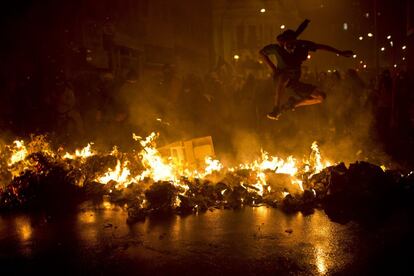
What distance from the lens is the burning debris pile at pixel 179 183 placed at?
8352 mm

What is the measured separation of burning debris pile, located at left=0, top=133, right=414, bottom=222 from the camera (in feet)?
27.4

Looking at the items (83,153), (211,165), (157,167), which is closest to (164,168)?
A: (157,167)

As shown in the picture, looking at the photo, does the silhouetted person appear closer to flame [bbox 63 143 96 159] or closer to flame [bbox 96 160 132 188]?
flame [bbox 96 160 132 188]

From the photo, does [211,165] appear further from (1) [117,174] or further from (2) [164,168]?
(1) [117,174]

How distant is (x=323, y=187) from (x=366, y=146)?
3.95 meters

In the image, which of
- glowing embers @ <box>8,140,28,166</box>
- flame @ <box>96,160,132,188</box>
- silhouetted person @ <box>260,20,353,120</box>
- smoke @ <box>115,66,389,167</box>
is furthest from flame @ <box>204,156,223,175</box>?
glowing embers @ <box>8,140,28,166</box>

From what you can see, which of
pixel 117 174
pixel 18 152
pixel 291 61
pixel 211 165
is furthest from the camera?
pixel 211 165

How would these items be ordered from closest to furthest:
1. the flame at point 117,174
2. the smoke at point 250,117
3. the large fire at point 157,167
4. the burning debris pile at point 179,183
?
1. the burning debris pile at point 179,183
2. the large fire at point 157,167
3. the flame at point 117,174
4. the smoke at point 250,117

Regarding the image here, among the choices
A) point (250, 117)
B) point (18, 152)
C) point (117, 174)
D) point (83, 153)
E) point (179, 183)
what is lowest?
point (179, 183)

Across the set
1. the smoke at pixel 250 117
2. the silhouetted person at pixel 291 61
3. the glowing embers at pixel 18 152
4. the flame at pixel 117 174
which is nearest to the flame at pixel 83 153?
the flame at pixel 117 174

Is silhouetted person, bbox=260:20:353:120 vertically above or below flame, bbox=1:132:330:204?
above

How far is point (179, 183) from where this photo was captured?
9594mm

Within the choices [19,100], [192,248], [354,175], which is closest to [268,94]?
[354,175]

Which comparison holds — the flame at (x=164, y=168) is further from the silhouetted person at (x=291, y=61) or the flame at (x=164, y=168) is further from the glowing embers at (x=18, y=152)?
the silhouetted person at (x=291, y=61)
